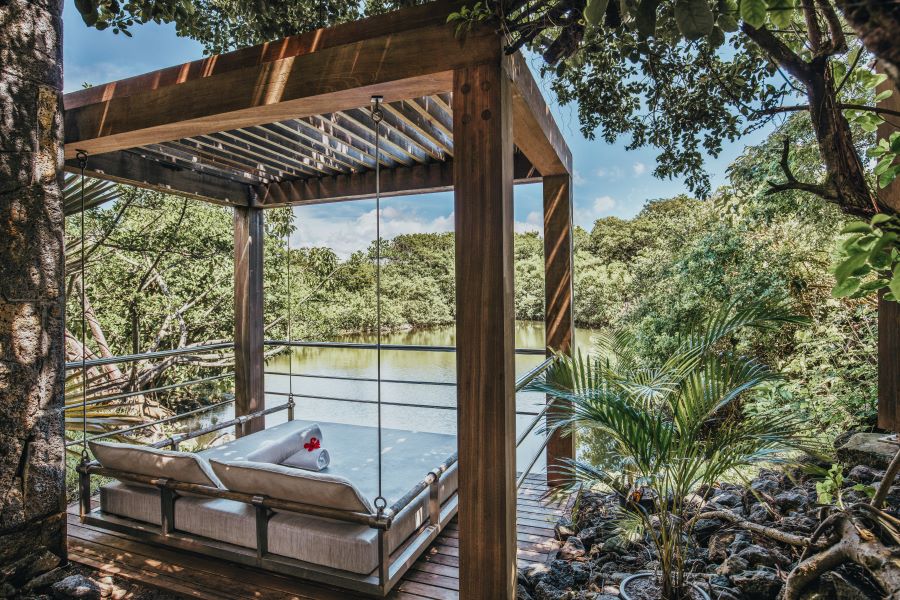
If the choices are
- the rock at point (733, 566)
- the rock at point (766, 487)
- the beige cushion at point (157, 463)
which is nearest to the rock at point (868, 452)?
the rock at point (766, 487)

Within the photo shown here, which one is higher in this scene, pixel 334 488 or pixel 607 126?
pixel 607 126

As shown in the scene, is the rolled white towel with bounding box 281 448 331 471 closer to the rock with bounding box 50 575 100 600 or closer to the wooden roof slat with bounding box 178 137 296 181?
the rock with bounding box 50 575 100 600

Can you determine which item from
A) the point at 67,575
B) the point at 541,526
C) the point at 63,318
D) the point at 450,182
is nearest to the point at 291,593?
the point at 67,575

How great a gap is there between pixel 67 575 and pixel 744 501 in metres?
3.35

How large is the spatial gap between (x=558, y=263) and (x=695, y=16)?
2.44m

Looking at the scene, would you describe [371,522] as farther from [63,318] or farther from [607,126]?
[607,126]

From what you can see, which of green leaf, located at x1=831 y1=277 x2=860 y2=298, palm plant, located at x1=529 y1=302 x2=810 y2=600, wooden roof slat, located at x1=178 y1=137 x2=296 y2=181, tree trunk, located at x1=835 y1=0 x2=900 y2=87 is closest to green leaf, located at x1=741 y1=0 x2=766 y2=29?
tree trunk, located at x1=835 y1=0 x2=900 y2=87

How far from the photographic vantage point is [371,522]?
1.86 m

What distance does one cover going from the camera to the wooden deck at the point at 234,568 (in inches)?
80.2

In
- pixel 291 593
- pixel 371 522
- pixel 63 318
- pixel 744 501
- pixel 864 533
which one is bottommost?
pixel 291 593

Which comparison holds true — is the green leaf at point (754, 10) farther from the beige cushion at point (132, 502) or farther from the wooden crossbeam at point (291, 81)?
the beige cushion at point (132, 502)

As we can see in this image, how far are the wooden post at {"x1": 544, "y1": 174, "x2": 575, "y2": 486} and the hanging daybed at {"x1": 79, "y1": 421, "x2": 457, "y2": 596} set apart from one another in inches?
49.4

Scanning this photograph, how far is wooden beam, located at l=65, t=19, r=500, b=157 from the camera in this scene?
1551mm

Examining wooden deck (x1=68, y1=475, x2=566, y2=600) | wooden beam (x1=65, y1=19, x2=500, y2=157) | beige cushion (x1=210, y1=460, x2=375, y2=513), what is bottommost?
wooden deck (x1=68, y1=475, x2=566, y2=600)
